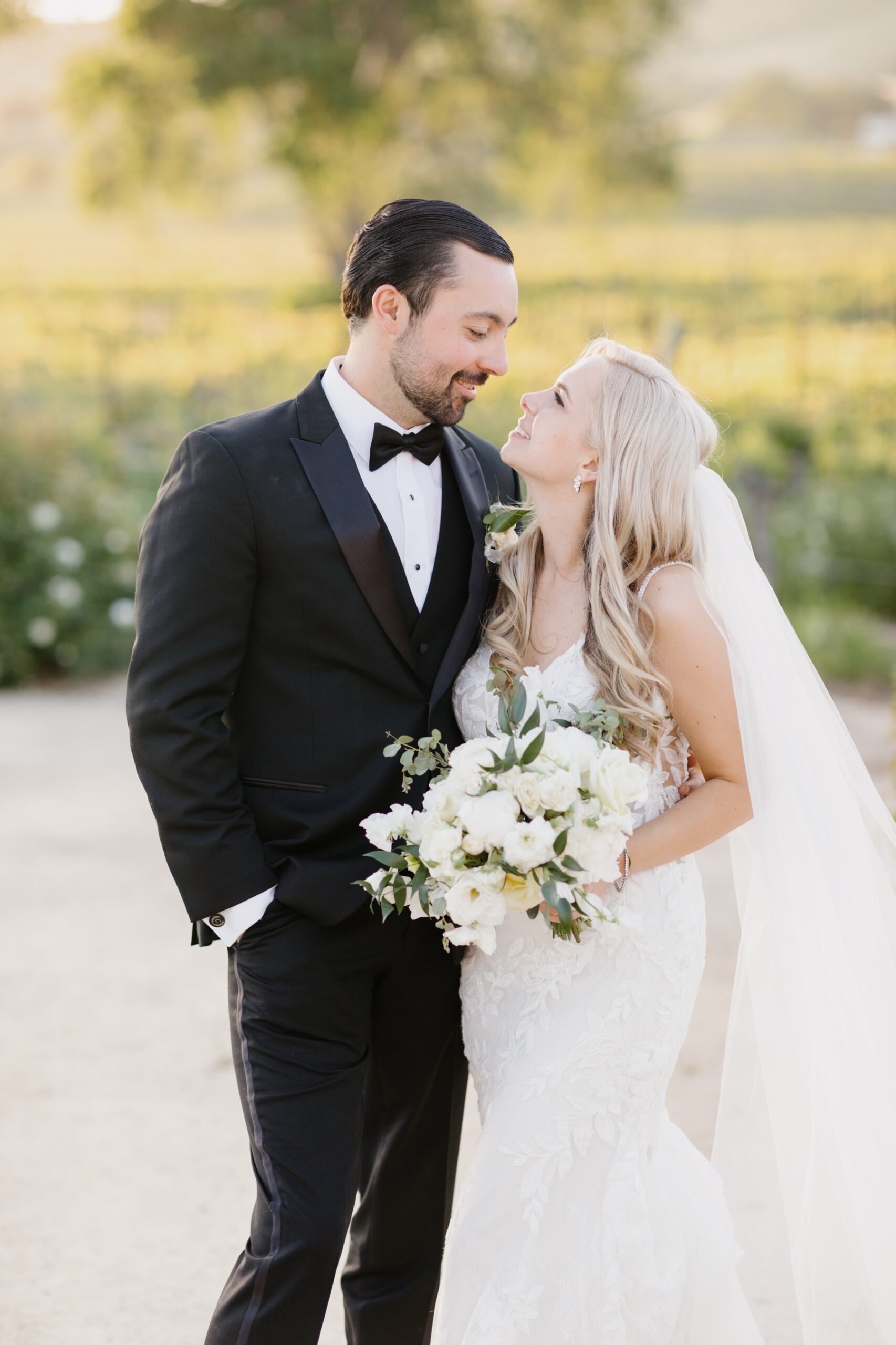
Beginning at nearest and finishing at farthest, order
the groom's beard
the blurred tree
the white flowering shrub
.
A: the groom's beard, the white flowering shrub, the blurred tree

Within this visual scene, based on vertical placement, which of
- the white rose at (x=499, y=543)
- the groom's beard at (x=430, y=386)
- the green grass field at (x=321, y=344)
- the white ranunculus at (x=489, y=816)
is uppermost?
the green grass field at (x=321, y=344)

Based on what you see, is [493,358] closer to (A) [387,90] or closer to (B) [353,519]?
(B) [353,519]

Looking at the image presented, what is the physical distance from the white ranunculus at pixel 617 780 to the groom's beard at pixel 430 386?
81 cm

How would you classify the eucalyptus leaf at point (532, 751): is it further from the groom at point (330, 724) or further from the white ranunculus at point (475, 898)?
the groom at point (330, 724)

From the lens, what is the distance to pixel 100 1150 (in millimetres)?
3707

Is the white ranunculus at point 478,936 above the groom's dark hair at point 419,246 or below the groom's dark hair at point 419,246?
below

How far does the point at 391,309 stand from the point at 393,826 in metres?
1.04

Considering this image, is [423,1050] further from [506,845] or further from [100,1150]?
[100,1150]

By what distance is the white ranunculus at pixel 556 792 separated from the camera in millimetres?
2027

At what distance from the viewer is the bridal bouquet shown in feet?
6.66

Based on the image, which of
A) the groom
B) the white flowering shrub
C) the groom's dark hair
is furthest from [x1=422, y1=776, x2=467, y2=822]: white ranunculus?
the white flowering shrub

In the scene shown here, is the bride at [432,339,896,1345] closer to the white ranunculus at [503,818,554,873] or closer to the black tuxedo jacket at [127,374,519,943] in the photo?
the black tuxedo jacket at [127,374,519,943]

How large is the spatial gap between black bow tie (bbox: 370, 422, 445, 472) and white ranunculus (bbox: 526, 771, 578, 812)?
82cm

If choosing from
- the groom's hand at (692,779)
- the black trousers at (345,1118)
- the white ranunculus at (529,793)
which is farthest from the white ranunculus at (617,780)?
the black trousers at (345,1118)
